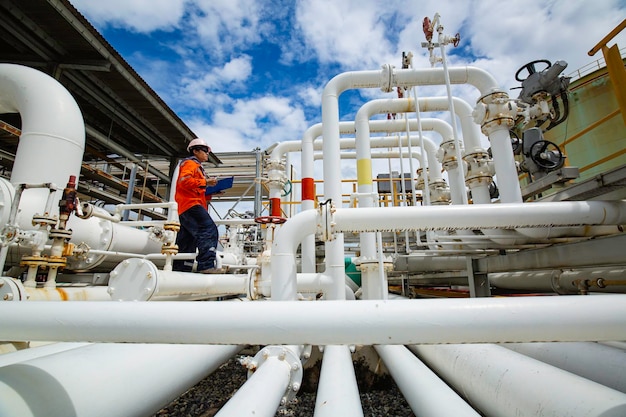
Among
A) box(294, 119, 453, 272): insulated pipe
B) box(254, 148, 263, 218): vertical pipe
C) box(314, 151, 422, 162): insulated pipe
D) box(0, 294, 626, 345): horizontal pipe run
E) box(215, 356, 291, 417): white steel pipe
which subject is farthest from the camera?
box(254, 148, 263, 218): vertical pipe

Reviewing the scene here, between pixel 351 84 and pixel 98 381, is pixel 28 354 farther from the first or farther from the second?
pixel 351 84

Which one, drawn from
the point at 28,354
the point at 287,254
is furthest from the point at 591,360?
the point at 28,354

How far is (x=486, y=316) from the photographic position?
69 cm

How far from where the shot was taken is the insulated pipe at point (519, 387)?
736 mm

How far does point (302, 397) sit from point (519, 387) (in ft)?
5.13

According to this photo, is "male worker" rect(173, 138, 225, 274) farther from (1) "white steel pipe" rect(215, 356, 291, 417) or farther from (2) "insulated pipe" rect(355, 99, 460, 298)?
(1) "white steel pipe" rect(215, 356, 291, 417)

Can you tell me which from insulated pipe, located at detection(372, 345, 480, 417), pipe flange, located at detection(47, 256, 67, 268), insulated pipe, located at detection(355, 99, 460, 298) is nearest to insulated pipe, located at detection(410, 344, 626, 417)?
insulated pipe, located at detection(372, 345, 480, 417)

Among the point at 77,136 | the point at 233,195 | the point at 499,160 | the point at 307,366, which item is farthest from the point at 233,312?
the point at 233,195

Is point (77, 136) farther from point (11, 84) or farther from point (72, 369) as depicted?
point (72, 369)

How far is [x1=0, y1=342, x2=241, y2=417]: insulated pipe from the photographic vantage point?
733mm

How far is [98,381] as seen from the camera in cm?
88

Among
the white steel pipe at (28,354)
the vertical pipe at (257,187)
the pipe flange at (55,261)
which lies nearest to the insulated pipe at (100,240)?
the pipe flange at (55,261)

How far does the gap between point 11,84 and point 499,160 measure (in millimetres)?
4180

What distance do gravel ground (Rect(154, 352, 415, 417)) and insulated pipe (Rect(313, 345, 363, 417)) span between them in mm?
584
